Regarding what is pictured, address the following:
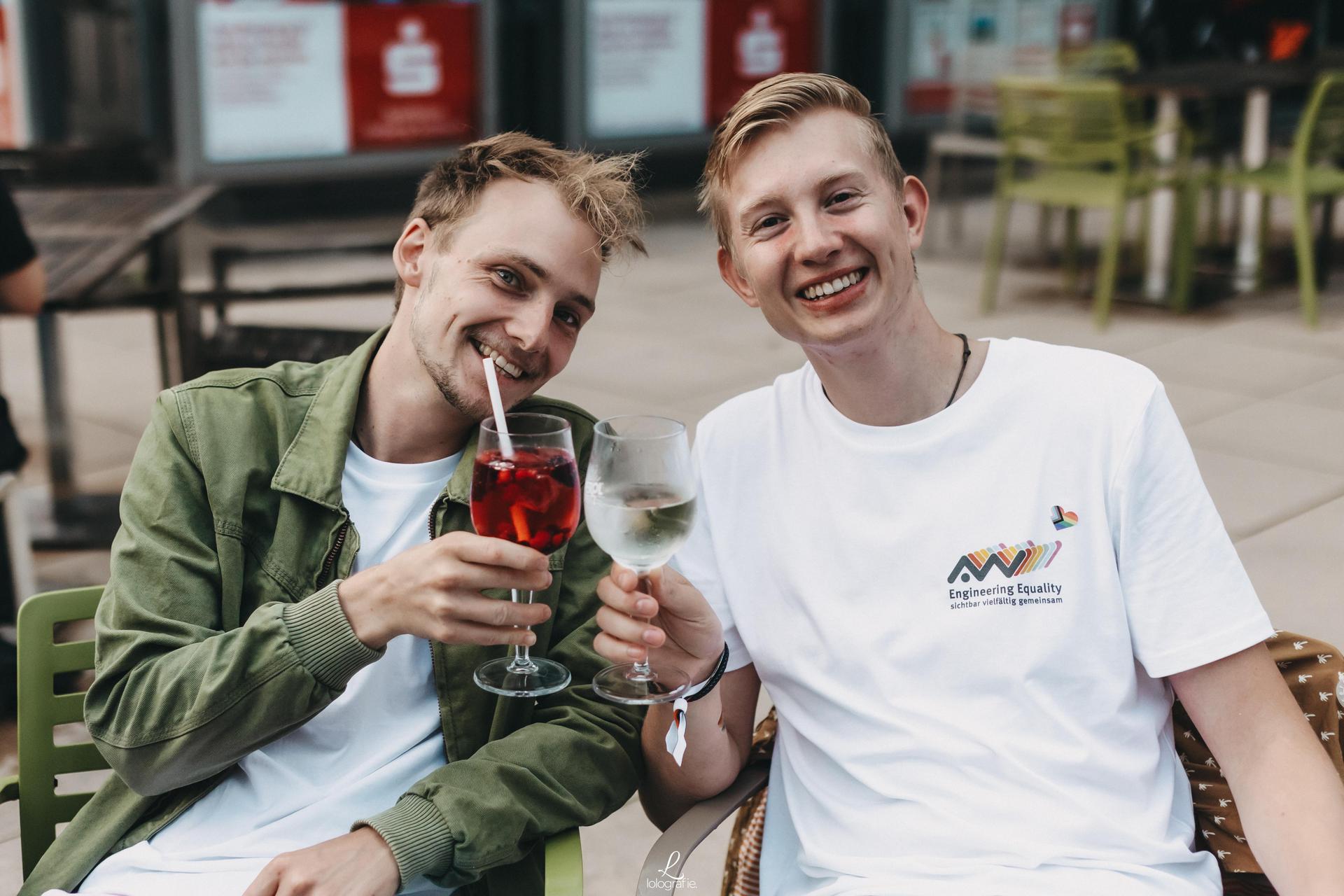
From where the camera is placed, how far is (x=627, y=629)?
1903mm

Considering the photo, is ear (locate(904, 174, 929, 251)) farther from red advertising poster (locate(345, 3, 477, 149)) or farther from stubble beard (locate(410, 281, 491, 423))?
red advertising poster (locate(345, 3, 477, 149))

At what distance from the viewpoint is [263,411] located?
2281 millimetres

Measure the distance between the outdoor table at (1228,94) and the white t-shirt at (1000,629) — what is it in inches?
281

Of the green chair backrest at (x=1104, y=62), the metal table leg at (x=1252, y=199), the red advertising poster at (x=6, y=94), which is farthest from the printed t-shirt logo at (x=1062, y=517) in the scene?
the green chair backrest at (x=1104, y=62)

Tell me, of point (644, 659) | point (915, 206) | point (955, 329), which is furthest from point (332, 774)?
point (955, 329)

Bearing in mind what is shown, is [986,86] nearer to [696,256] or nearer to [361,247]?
[696,256]

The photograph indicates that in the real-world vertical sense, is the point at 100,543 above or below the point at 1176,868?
below

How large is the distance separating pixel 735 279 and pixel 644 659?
0.73 meters

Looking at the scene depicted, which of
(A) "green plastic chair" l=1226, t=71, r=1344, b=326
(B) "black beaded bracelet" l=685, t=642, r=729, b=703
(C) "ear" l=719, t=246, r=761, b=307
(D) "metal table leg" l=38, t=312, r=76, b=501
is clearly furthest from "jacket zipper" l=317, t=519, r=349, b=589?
(A) "green plastic chair" l=1226, t=71, r=1344, b=326

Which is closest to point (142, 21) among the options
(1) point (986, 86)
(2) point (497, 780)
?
(1) point (986, 86)

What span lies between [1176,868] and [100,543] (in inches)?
167

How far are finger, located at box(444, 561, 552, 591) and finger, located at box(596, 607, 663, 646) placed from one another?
0.43 ft

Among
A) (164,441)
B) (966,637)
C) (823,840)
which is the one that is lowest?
(823,840)

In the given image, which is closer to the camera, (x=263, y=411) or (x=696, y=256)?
(x=263, y=411)
